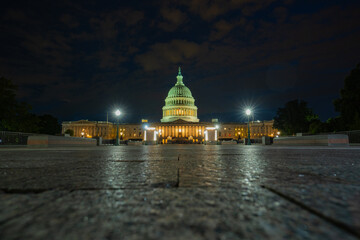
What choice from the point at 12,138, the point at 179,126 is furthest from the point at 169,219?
the point at 179,126

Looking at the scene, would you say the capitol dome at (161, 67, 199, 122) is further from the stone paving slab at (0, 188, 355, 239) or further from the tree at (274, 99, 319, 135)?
the stone paving slab at (0, 188, 355, 239)

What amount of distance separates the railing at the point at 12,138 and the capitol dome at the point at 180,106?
78.7m

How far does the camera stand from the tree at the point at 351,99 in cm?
2822

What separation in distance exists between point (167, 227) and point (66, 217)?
0.31 metres

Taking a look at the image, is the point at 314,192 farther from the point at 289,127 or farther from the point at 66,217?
the point at 289,127

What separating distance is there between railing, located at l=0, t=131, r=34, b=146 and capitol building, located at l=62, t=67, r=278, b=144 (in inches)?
2695

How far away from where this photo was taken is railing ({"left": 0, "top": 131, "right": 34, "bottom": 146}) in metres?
17.9

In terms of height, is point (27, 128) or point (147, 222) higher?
point (27, 128)

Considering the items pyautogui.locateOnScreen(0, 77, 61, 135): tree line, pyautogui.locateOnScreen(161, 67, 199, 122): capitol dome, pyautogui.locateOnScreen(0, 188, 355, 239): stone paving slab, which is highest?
pyautogui.locateOnScreen(161, 67, 199, 122): capitol dome

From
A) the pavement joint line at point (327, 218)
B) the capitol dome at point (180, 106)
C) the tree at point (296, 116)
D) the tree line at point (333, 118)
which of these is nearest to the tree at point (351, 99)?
the tree line at point (333, 118)

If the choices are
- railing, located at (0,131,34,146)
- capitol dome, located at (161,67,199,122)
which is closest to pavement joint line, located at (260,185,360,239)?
railing, located at (0,131,34,146)

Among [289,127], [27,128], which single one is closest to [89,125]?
[27,128]

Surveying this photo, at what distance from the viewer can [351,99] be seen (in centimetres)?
2895

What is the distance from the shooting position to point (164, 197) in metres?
0.94
